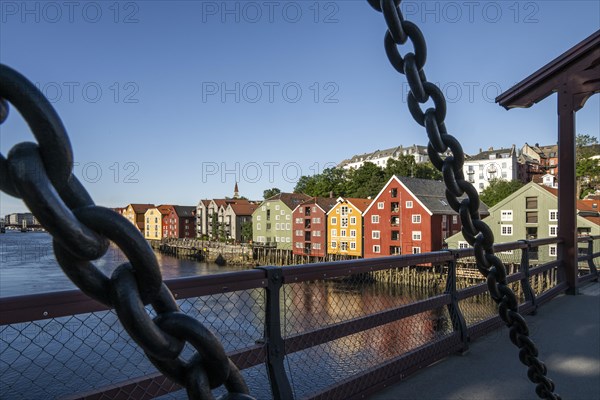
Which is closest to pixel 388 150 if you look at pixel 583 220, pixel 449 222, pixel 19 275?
pixel 449 222

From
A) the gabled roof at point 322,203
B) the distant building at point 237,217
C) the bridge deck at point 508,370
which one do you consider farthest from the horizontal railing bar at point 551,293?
the distant building at point 237,217

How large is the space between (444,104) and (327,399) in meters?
2.12

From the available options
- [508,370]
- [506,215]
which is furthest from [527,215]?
[508,370]

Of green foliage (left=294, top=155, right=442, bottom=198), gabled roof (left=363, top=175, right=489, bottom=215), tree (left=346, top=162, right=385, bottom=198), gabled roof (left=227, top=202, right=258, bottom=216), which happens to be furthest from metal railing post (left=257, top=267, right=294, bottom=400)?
gabled roof (left=227, top=202, right=258, bottom=216)

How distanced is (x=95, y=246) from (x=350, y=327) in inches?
106

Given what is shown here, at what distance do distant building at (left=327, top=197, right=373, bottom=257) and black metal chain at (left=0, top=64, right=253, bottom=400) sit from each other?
4991cm

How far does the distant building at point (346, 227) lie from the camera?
Result: 50812mm

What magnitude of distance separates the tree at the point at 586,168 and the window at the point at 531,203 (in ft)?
52.1

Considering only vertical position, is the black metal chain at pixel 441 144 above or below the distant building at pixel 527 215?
above

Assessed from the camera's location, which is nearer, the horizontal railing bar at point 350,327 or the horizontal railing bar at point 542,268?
the horizontal railing bar at point 350,327

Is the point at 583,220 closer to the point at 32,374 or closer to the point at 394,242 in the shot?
the point at 394,242

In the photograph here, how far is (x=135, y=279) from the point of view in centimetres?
60

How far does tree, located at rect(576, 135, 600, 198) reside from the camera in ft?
171

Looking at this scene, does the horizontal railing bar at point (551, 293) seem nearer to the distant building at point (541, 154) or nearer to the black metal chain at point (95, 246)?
the black metal chain at point (95, 246)
